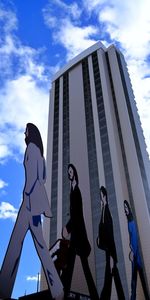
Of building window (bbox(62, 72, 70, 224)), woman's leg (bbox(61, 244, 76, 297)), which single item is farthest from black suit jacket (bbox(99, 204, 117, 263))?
building window (bbox(62, 72, 70, 224))

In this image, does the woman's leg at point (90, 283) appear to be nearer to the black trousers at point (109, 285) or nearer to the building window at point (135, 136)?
the black trousers at point (109, 285)

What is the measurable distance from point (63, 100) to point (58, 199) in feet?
61.3

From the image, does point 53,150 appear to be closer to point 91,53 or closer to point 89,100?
point 89,100

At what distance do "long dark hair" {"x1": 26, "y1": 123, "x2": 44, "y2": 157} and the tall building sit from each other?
20222mm

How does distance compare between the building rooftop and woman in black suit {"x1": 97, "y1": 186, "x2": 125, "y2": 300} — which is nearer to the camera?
woman in black suit {"x1": 97, "y1": 186, "x2": 125, "y2": 300}

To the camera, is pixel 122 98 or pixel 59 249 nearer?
pixel 59 249

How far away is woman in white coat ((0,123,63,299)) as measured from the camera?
14211 mm

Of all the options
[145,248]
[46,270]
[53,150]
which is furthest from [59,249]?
[53,150]

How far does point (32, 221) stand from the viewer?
15.9m

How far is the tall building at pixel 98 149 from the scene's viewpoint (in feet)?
121

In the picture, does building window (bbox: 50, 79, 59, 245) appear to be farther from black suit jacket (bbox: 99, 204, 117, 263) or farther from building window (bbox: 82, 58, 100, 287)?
black suit jacket (bbox: 99, 204, 117, 263)

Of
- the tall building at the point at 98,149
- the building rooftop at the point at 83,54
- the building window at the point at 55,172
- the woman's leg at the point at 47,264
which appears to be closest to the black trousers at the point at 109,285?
the woman's leg at the point at 47,264

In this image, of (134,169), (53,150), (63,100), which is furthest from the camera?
(63,100)

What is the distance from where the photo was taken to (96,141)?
45.2 meters
